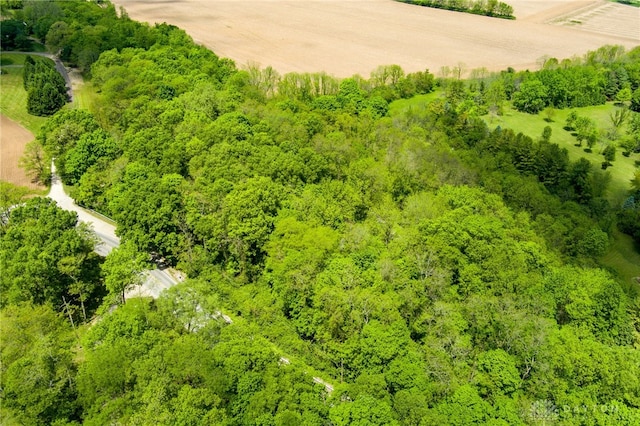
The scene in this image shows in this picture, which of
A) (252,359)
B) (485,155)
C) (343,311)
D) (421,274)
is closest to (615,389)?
(421,274)

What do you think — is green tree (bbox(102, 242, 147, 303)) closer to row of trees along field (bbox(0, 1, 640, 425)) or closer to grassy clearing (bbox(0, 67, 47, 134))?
row of trees along field (bbox(0, 1, 640, 425))

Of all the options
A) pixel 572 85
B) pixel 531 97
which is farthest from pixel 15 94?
pixel 572 85

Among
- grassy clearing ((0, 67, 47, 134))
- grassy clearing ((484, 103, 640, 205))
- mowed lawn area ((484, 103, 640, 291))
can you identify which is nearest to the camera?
mowed lawn area ((484, 103, 640, 291))

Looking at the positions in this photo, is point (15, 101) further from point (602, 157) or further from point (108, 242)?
point (602, 157)

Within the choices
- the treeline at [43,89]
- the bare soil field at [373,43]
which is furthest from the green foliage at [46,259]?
the bare soil field at [373,43]

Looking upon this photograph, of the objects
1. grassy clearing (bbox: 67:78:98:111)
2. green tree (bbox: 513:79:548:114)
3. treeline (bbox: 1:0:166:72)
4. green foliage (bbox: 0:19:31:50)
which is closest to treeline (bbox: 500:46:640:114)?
green tree (bbox: 513:79:548:114)

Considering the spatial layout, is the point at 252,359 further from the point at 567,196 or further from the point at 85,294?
the point at 567,196
